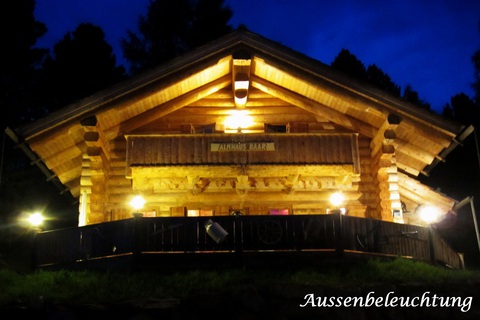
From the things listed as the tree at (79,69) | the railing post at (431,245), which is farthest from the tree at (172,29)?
the railing post at (431,245)

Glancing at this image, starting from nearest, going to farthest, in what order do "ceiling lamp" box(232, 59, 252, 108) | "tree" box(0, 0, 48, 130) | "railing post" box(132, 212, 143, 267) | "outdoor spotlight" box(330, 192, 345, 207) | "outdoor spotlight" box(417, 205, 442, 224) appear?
"railing post" box(132, 212, 143, 267) < "ceiling lamp" box(232, 59, 252, 108) < "outdoor spotlight" box(330, 192, 345, 207) < "outdoor spotlight" box(417, 205, 442, 224) < "tree" box(0, 0, 48, 130)

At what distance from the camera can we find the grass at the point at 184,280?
1328 centimetres

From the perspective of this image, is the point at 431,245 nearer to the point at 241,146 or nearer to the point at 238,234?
the point at 238,234

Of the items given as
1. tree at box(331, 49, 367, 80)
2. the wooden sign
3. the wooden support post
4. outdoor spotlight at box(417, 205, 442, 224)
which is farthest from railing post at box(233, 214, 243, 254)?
tree at box(331, 49, 367, 80)

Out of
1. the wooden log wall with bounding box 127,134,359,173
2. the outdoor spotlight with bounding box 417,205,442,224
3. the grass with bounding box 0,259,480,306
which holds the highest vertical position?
the wooden log wall with bounding box 127,134,359,173

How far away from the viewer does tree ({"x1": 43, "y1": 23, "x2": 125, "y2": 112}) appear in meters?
41.1

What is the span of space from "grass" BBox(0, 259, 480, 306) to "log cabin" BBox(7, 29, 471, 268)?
13.3 ft

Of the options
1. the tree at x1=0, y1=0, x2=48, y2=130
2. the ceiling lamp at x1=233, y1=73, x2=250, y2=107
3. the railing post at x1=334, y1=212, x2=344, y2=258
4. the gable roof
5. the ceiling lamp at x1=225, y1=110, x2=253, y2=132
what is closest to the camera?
the railing post at x1=334, y1=212, x2=344, y2=258

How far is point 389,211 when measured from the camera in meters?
20.3

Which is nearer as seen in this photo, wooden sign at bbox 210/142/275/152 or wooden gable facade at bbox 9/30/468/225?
wooden gable facade at bbox 9/30/468/225

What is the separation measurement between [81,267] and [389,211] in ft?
35.2

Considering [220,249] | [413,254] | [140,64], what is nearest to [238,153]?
[220,249]

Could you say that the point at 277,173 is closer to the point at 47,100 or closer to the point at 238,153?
the point at 238,153

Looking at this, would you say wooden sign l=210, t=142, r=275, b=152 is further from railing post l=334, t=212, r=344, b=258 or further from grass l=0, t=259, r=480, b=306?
grass l=0, t=259, r=480, b=306
